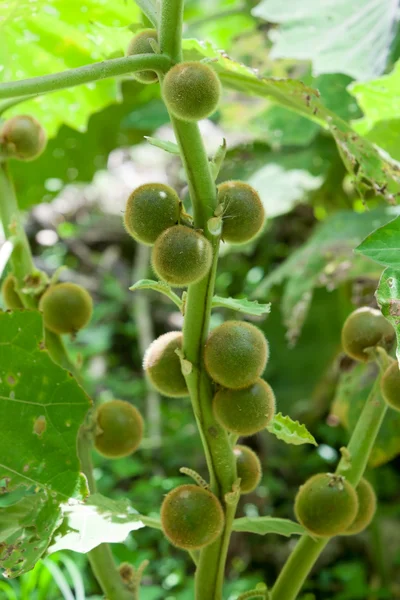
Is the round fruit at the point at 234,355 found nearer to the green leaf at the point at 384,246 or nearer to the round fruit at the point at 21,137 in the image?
the green leaf at the point at 384,246

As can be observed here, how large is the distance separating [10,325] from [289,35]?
1054mm

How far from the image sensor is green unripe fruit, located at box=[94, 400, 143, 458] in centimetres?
84

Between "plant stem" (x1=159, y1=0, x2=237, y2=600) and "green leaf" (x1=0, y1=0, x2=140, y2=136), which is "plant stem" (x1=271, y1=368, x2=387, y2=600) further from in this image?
"green leaf" (x1=0, y1=0, x2=140, y2=136)

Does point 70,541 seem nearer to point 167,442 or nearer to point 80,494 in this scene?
point 80,494

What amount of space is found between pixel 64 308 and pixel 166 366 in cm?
22

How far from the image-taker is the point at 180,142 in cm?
58

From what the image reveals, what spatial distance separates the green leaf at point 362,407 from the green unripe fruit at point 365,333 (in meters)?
0.53

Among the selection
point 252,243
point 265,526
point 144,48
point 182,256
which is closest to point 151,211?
point 182,256

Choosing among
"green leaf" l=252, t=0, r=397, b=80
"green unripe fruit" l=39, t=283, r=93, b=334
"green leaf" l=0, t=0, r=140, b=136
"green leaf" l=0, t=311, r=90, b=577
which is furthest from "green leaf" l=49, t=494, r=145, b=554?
"green leaf" l=252, t=0, r=397, b=80

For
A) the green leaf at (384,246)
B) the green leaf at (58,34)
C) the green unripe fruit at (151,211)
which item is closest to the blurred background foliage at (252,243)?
the green leaf at (58,34)

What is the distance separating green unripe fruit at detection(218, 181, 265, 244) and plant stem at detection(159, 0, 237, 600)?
0.05 ft

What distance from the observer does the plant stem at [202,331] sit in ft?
1.91

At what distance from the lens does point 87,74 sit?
0.58m

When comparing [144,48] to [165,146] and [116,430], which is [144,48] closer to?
[165,146]
